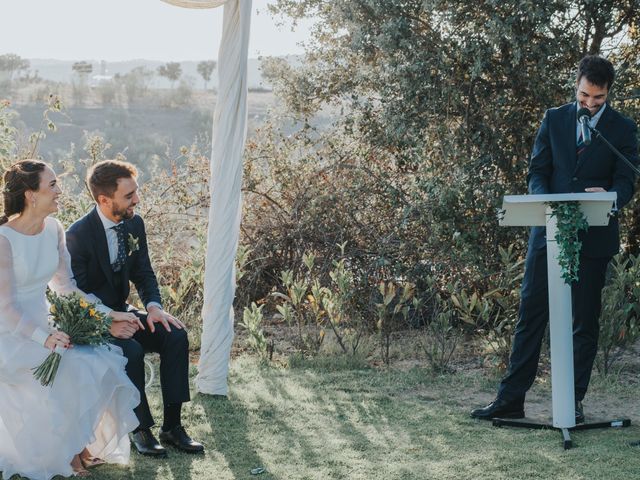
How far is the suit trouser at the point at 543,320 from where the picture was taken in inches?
180

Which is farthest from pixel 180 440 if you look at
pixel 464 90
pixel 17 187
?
pixel 464 90

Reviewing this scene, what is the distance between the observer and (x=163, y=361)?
4320 millimetres

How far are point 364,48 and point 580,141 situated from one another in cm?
258

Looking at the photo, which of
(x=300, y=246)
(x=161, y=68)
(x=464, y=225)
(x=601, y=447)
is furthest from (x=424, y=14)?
(x=161, y=68)

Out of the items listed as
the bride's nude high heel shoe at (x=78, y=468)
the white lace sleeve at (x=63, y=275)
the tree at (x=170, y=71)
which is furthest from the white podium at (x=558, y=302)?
the tree at (x=170, y=71)

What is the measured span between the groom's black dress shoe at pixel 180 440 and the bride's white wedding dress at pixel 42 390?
31 cm

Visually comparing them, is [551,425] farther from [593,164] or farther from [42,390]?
[42,390]

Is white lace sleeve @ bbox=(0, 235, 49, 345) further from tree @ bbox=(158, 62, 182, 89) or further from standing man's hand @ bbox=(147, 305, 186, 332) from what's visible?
tree @ bbox=(158, 62, 182, 89)

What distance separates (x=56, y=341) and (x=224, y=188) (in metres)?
1.65

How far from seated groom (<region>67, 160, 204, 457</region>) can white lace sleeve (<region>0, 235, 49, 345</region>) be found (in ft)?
1.48

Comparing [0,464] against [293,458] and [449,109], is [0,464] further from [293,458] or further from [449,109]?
[449,109]

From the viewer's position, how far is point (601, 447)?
4242 millimetres

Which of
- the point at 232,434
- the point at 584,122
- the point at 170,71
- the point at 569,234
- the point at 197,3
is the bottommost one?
the point at 232,434

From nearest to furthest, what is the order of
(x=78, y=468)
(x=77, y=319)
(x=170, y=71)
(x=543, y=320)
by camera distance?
1. (x=77, y=319)
2. (x=78, y=468)
3. (x=543, y=320)
4. (x=170, y=71)
